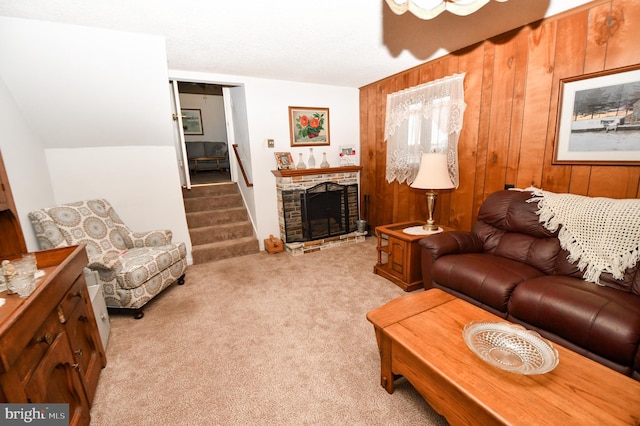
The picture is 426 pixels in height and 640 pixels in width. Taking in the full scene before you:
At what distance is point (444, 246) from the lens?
235cm

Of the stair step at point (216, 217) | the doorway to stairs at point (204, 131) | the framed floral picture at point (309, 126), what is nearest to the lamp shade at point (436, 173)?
the framed floral picture at point (309, 126)

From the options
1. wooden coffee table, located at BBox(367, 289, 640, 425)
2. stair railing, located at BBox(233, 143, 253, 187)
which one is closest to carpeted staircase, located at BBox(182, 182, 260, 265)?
stair railing, located at BBox(233, 143, 253, 187)

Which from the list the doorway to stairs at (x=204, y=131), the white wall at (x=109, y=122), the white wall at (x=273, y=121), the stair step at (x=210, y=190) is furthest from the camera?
the doorway to stairs at (x=204, y=131)

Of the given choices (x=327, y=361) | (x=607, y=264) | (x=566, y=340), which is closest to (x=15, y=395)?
(x=327, y=361)

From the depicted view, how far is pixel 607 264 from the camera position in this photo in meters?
1.75

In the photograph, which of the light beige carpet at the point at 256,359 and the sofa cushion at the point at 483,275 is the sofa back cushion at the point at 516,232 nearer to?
the sofa cushion at the point at 483,275

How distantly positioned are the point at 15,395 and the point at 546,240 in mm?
2976

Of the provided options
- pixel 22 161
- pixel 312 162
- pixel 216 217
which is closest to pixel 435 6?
pixel 312 162

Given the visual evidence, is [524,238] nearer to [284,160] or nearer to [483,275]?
[483,275]

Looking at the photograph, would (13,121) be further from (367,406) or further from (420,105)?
(420,105)

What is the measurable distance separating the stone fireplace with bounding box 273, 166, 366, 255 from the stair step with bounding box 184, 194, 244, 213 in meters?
0.86

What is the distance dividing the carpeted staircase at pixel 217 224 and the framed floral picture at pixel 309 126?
4.47ft

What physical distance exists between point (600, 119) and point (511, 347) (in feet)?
6.22

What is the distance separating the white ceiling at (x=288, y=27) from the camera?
1.92 m
